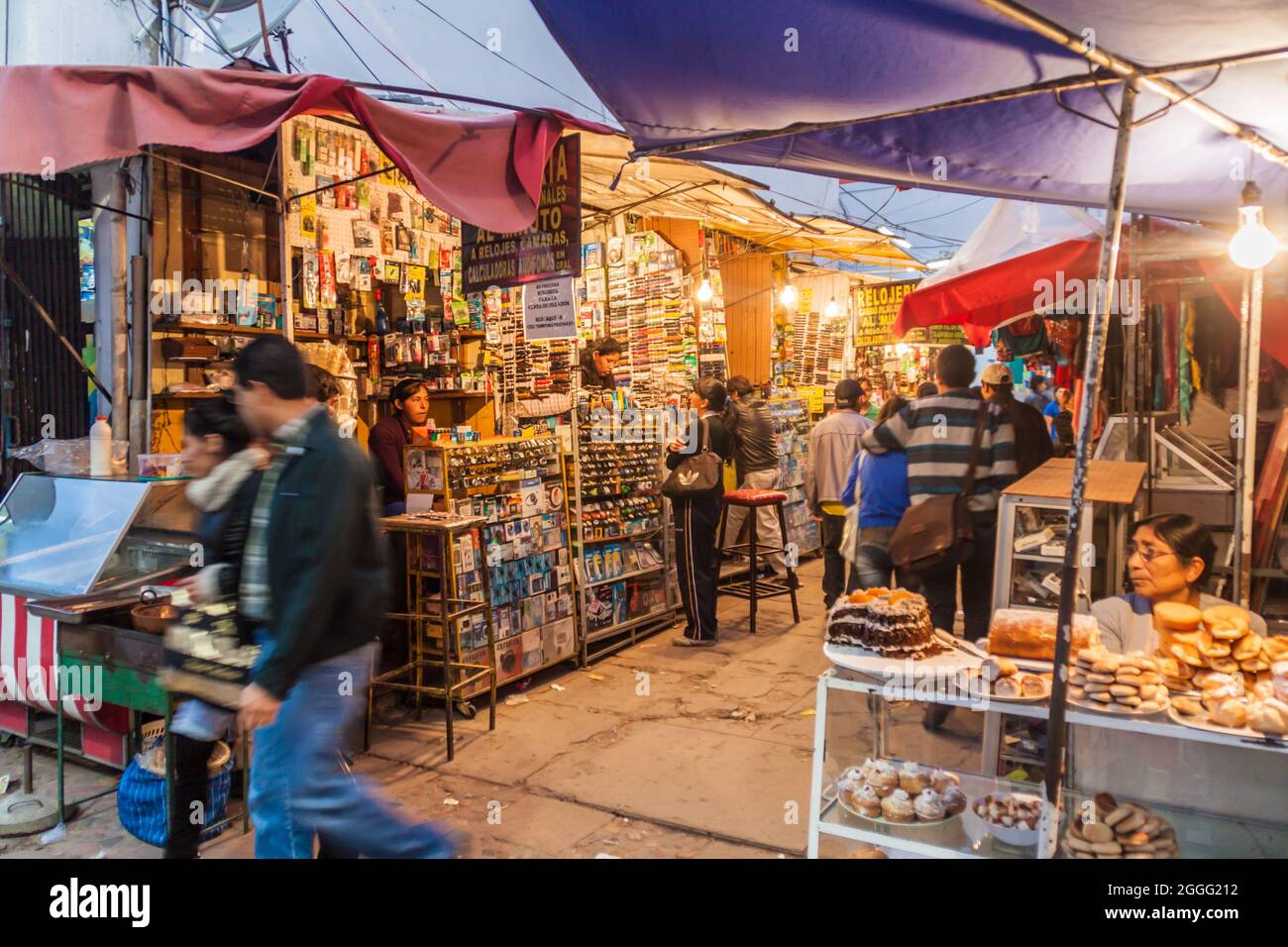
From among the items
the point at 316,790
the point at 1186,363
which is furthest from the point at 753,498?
the point at 316,790

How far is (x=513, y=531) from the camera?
254 inches

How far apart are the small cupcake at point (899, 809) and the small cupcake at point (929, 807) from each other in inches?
0.7

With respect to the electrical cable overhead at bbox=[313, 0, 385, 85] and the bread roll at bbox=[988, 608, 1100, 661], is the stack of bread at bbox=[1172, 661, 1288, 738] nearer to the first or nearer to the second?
the bread roll at bbox=[988, 608, 1100, 661]

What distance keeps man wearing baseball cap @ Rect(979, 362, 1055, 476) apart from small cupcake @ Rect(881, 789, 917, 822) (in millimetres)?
4606

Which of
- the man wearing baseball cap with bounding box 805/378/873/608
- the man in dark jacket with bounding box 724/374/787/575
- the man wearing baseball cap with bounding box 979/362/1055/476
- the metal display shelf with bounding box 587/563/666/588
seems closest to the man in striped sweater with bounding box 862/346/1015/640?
the man wearing baseball cap with bounding box 979/362/1055/476

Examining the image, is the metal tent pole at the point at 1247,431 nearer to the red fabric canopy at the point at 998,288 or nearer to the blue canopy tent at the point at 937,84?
the blue canopy tent at the point at 937,84

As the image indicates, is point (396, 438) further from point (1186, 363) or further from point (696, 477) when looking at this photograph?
point (1186, 363)

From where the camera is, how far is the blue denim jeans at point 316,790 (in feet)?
9.99

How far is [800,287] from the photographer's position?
13281mm

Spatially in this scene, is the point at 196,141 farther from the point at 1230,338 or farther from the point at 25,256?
the point at 1230,338

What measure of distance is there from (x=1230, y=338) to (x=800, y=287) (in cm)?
660

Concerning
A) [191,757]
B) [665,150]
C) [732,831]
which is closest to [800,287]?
[665,150]

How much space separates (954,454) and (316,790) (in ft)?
13.2

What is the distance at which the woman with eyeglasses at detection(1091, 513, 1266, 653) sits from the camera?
365 centimetres
